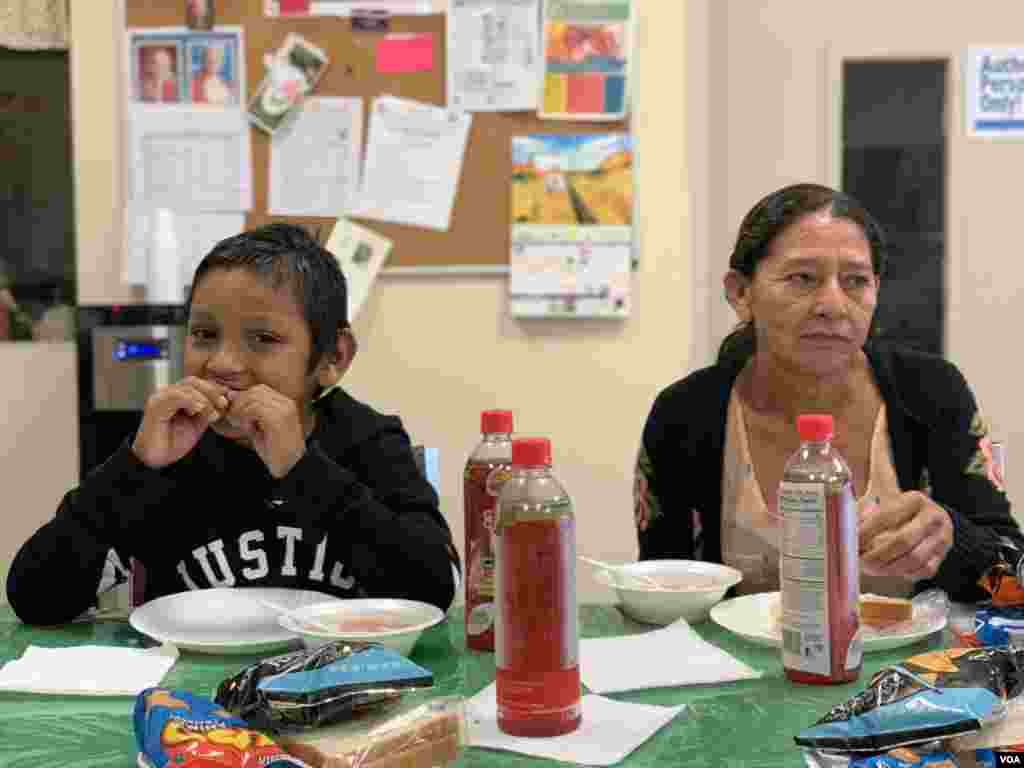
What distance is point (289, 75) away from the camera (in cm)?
260

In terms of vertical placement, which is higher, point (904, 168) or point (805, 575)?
point (904, 168)

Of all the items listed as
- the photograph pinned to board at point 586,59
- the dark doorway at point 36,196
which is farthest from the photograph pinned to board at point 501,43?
the dark doorway at point 36,196

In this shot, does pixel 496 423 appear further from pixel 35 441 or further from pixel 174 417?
pixel 35 441

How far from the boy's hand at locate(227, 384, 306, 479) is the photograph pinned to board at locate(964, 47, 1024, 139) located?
215 cm

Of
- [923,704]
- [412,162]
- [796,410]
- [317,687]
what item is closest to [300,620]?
[317,687]

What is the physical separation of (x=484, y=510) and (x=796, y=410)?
69cm

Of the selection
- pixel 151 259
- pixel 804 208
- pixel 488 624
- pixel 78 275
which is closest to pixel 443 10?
pixel 151 259

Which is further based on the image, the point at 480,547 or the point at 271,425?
the point at 271,425

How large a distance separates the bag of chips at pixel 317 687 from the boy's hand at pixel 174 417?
521 millimetres

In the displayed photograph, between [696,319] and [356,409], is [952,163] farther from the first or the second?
[356,409]

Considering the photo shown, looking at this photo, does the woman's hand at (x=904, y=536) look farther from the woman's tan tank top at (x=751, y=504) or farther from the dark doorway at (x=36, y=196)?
the dark doorway at (x=36, y=196)

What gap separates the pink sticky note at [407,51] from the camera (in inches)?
102

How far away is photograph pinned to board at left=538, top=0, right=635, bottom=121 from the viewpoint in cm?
257

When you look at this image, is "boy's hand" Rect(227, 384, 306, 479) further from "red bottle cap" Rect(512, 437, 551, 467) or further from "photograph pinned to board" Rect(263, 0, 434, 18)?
"photograph pinned to board" Rect(263, 0, 434, 18)
